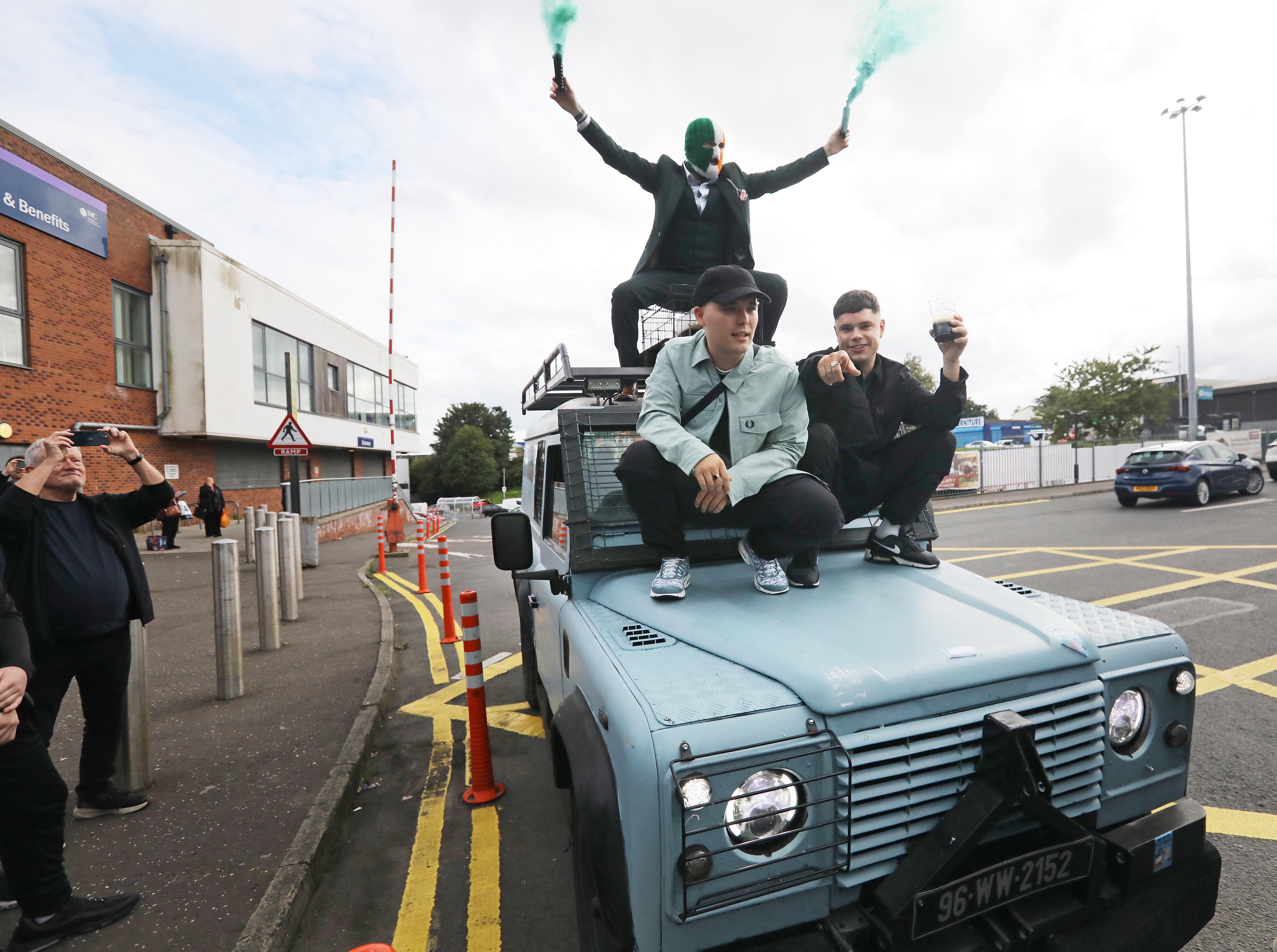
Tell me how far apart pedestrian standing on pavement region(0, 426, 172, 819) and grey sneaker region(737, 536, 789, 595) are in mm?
3009

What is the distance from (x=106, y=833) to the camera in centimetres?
333

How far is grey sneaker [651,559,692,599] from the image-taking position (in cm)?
239

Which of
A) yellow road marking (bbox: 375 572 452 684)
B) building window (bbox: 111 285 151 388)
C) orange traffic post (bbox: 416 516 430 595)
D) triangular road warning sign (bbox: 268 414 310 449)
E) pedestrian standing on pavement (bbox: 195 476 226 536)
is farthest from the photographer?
building window (bbox: 111 285 151 388)

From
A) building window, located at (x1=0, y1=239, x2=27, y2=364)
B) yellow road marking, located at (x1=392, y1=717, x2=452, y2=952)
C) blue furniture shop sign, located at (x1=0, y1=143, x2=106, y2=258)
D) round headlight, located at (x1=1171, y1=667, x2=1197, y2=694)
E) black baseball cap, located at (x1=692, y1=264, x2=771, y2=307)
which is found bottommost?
yellow road marking, located at (x1=392, y1=717, x2=452, y2=952)

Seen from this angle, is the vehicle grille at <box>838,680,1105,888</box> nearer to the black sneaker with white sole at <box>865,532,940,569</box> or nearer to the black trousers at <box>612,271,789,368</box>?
the black sneaker with white sole at <box>865,532,940,569</box>

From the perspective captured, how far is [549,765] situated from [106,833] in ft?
7.51

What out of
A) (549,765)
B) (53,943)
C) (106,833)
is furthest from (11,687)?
(549,765)

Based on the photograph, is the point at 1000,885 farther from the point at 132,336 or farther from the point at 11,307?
the point at 132,336

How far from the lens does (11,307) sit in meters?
13.2

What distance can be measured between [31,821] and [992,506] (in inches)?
796

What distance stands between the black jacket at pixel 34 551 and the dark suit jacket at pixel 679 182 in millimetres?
3392

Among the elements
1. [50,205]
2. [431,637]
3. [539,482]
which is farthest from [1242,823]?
[50,205]

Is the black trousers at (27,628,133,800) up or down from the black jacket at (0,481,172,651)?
down

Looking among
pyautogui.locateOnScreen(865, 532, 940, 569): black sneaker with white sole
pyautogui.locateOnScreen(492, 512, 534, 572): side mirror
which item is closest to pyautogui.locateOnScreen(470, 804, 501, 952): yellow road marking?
pyautogui.locateOnScreen(492, 512, 534, 572): side mirror
